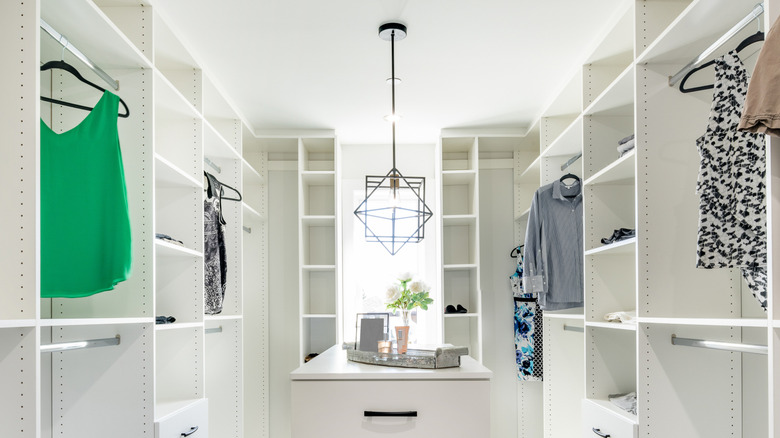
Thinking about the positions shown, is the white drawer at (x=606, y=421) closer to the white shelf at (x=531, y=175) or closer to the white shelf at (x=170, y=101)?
the white shelf at (x=531, y=175)

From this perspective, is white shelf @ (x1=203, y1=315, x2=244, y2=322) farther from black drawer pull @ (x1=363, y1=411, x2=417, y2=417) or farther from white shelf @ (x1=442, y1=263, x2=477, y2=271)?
black drawer pull @ (x1=363, y1=411, x2=417, y2=417)

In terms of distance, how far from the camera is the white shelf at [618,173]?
2.47 m

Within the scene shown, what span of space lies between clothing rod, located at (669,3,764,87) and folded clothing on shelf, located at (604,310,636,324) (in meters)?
1.00

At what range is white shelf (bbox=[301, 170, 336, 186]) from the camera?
4.54 metres

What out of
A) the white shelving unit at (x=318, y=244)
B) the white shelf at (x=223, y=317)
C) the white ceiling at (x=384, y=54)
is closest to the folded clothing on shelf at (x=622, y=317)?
the white ceiling at (x=384, y=54)

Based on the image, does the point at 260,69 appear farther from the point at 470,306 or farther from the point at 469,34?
the point at 470,306

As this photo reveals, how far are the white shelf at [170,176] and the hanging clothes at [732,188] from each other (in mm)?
1948

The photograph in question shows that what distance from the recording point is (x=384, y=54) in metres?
3.05

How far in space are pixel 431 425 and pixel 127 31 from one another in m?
1.87

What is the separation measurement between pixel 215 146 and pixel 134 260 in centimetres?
143

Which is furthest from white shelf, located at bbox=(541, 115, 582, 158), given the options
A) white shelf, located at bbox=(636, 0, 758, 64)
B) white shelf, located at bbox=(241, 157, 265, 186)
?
white shelf, located at bbox=(241, 157, 265, 186)

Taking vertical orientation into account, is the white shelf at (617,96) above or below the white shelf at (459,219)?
above

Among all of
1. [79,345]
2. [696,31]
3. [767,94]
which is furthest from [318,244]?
[767,94]

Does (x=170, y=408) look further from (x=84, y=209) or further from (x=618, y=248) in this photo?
(x=618, y=248)
